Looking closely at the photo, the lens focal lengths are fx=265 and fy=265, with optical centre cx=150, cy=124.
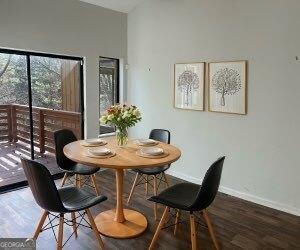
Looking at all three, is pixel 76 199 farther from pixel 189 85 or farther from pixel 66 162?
pixel 189 85

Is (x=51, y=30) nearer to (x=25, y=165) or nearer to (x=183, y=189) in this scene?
(x=25, y=165)

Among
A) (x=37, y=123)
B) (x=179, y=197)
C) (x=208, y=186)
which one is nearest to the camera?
(x=208, y=186)

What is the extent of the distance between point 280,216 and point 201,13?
2769mm

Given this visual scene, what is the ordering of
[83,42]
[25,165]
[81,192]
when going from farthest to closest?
1. [83,42]
2. [81,192]
3. [25,165]

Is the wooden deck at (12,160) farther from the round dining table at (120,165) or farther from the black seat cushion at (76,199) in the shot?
the black seat cushion at (76,199)

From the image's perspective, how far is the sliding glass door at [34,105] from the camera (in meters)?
3.64

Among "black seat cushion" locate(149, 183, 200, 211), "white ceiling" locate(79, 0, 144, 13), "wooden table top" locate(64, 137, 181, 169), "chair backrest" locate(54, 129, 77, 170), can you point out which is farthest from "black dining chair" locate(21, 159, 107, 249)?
"white ceiling" locate(79, 0, 144, 13)

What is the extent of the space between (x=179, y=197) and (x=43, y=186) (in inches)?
44.3

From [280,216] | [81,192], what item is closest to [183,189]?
[81,192]

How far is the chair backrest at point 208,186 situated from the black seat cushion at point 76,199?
0.78m

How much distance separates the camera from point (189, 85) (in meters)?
3.90

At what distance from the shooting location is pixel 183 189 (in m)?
2.50

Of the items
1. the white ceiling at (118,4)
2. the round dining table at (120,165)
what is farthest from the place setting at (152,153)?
the white ceiling at (118,4)

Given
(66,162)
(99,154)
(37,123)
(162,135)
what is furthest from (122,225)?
(37,123)
